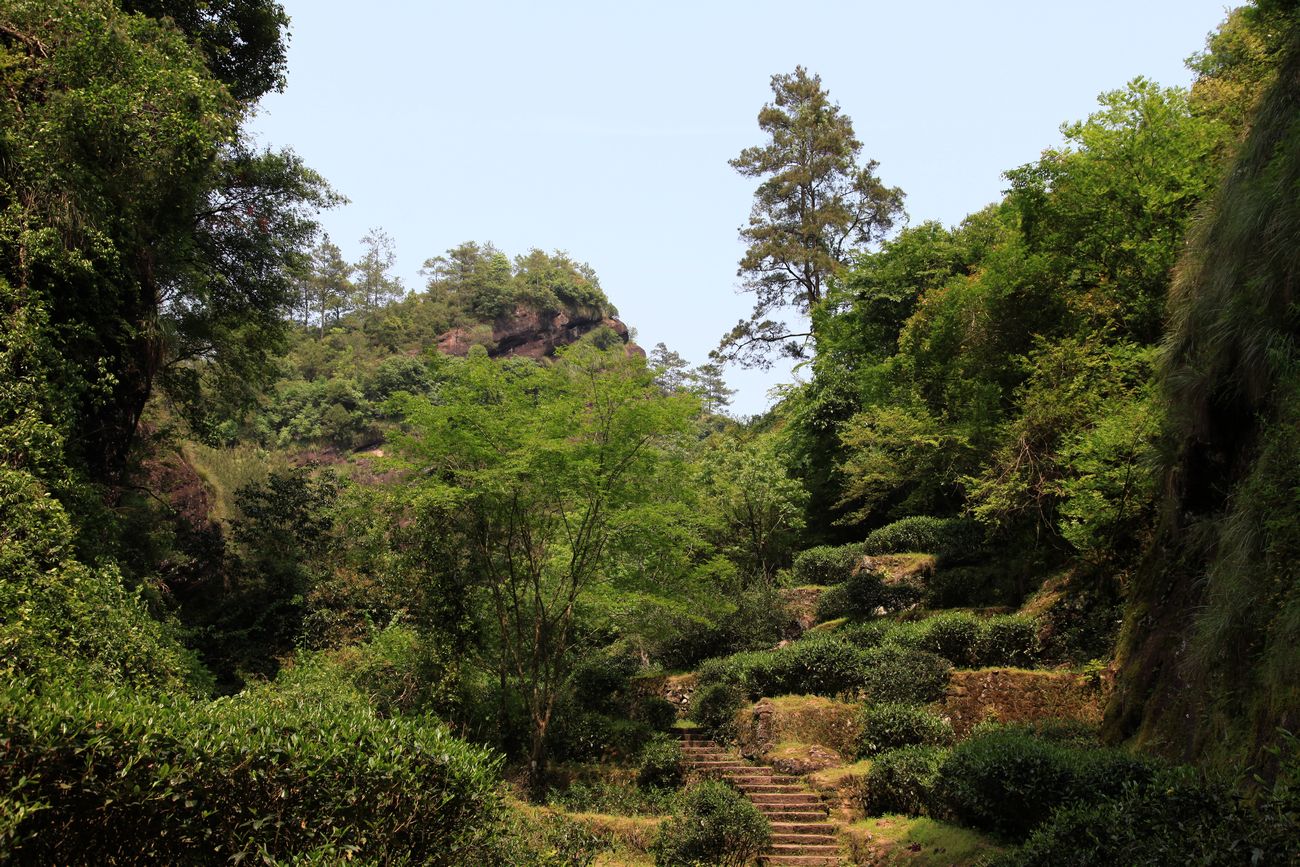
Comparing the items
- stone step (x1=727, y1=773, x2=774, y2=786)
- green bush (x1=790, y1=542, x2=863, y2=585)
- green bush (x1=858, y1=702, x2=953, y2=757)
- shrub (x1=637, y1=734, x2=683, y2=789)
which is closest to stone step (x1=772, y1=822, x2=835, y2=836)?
stone step (x1=727, y1=773, x2=774, y2=786)

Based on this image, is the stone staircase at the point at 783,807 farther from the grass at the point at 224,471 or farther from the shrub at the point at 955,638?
the grass at the point at 224,471

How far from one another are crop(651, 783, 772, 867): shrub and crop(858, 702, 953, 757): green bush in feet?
9.86

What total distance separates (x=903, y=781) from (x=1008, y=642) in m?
3.98

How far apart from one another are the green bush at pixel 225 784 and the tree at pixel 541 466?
315 inches

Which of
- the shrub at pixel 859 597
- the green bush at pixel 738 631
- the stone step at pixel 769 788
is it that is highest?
the shrub at pixel 859 597

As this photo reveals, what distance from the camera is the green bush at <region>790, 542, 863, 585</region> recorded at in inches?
829

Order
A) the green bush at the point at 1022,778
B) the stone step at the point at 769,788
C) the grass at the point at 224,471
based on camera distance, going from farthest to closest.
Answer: the grass at the point at 224,471
the stone step at the point at 769,788
the green bush at the point at 1022,778

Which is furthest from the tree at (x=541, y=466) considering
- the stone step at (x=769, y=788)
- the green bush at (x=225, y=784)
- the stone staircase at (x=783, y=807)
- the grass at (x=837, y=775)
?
the green bush at (x=225, y=784)

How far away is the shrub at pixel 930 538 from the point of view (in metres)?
18.6

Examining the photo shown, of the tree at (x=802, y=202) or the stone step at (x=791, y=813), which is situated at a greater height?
the tree at (x=802, y=202)

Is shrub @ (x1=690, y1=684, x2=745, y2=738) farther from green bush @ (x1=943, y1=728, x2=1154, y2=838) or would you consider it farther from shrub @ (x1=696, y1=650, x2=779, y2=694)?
green bush @ (x1=943, y1=728, x2=1154, y2=838)

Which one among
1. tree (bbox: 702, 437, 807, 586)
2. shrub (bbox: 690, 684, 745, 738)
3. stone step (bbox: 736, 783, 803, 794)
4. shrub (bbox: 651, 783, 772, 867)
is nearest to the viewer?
shrub (bbox: 651, 783, 772, 867)

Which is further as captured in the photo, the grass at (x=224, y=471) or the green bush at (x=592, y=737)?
the grass at (x=224, y=471)

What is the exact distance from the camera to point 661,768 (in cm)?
1464
